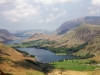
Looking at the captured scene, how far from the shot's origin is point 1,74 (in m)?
98.6

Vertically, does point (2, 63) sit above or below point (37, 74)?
above

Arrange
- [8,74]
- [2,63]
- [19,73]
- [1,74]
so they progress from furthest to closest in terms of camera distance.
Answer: [2,63], [19,73], [8,74], [1,74]

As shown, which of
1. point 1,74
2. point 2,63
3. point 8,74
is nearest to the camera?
point 1,74

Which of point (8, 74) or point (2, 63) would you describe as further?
point (2, 63)

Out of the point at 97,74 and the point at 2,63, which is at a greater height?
the point at 2,63

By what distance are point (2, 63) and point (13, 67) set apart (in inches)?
429

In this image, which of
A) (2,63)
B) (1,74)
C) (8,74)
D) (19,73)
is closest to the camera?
(1,74)

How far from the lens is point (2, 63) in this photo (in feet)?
640

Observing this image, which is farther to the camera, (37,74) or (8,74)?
(37,74)

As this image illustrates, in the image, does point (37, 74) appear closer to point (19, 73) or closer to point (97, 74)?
point (19, 73)

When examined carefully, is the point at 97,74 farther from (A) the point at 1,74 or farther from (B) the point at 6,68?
(A) the point at 1,74

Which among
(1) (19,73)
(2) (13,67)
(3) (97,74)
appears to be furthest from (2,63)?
(3) (97,74)

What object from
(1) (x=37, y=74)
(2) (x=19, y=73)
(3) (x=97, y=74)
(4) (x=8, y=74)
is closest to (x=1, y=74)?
(4) (x=8, y=74)

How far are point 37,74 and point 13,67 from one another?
24.2 metres
